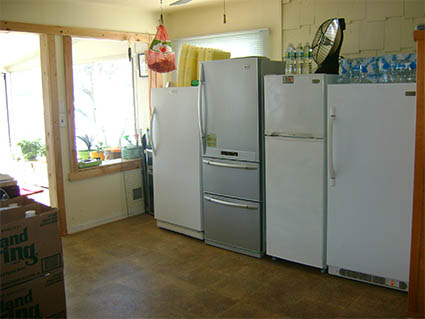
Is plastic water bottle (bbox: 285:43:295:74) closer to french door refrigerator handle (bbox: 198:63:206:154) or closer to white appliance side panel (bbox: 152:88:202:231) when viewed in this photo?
french door refrigerator handle (bbox: 198:63:206:154)

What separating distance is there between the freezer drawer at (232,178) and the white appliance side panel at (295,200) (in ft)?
0.46

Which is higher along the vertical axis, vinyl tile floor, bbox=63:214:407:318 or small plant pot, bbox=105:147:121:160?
small plant pot, bbox=105:147:121:160

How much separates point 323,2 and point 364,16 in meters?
0.44

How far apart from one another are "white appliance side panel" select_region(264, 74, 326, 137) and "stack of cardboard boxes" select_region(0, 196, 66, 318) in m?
1.93

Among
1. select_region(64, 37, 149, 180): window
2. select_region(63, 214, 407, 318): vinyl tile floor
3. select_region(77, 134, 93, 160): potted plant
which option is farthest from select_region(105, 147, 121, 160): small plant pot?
select_region(63, 214, 407, 318): vinyl tile floor

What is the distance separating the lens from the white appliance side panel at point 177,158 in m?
4.16

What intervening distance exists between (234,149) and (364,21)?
1618 mm

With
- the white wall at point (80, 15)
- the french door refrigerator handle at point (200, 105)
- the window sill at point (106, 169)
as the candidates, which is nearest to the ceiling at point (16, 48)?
the white wall at point (80, 15)

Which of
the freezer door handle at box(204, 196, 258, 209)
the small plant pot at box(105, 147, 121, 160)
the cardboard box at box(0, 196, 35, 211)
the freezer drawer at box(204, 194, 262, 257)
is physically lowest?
the freezer drawer at box(204, 194, 262, 257)

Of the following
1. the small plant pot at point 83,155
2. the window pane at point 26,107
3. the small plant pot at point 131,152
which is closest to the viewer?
the small plant pot at point 83,155

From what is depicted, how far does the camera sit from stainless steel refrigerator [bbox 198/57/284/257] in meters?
3.63

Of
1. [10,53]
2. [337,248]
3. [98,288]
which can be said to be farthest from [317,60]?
[10,53]

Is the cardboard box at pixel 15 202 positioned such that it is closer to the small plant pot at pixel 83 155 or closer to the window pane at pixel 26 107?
the small plant pot at pixel 83 155

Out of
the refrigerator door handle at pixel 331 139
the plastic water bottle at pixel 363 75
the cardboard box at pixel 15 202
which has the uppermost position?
the plastic water bottle at pixel 363 75
